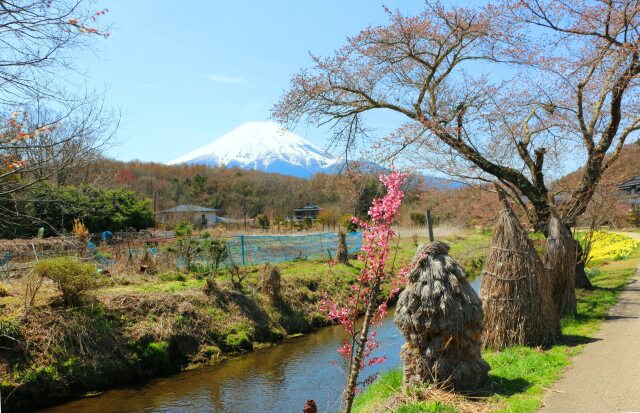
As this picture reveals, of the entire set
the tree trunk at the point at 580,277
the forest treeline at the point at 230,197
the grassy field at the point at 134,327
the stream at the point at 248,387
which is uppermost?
the forest treeline at the point at 230,197

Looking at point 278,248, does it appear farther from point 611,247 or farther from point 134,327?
point 611,247

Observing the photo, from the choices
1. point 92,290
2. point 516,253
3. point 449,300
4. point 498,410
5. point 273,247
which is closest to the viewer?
point 498,410

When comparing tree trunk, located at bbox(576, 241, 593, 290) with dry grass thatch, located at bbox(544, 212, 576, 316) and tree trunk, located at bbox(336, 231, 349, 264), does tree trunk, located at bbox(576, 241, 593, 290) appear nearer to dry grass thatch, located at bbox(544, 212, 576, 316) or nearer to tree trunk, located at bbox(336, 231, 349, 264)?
dry grass thatch, located at bbox(544, 212, 576, 316)

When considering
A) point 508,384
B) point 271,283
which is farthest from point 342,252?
point 508,384

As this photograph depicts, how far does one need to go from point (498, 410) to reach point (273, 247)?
17.8 metres

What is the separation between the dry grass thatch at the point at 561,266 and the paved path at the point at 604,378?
50.8 inches

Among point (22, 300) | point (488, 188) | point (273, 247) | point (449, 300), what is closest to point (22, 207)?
point (22, 300)

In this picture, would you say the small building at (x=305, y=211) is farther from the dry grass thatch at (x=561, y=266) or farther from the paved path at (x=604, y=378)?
the paved path at (x=604, y=378)

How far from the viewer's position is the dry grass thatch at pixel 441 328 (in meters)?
6.03

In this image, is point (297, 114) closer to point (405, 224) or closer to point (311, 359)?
point (311, 359)

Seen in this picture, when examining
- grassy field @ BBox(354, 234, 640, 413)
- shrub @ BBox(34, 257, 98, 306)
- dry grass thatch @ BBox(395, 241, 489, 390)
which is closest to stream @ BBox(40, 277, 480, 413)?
grassy field @ BBox(354, 234, 640, 413)

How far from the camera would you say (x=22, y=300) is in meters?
11.4

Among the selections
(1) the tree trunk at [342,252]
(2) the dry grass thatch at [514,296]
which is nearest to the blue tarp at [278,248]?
(1) the tree trunk at [342,252]

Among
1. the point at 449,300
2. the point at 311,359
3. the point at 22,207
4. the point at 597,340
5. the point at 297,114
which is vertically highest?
the point at 297,114
